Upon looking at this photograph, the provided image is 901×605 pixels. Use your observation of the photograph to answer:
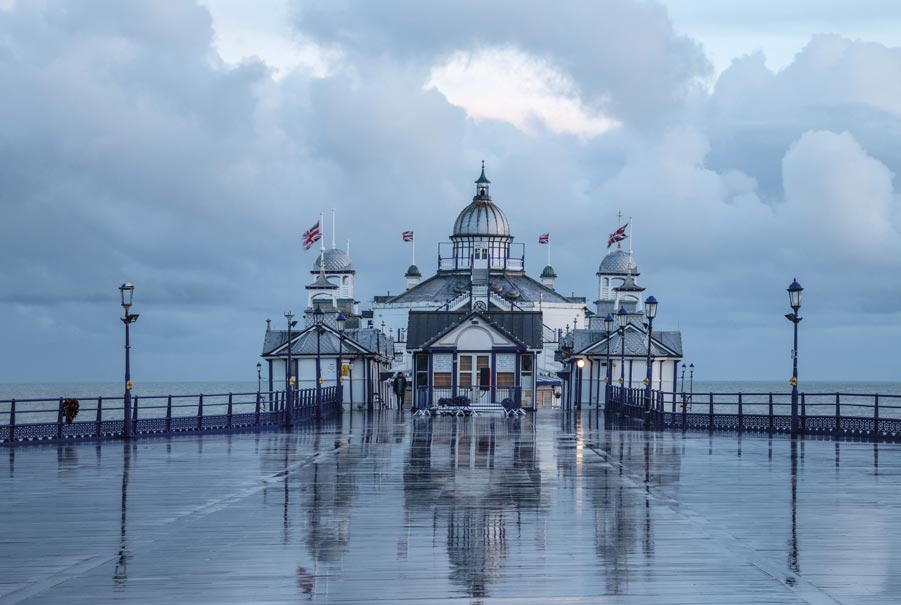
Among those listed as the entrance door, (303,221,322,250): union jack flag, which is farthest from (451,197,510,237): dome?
the entrance door

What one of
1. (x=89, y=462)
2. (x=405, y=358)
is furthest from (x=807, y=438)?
(x=405, y=358)

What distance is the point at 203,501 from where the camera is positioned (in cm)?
1902

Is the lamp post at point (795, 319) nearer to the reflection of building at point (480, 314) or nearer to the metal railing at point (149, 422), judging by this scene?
the metal railing at point (149, 422)

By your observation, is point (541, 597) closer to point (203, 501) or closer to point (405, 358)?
point (203, 501)

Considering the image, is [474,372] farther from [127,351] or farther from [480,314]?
[127,351]

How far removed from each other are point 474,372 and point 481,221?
68162 millimetres

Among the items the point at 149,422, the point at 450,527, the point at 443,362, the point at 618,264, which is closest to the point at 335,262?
the point at 618,264

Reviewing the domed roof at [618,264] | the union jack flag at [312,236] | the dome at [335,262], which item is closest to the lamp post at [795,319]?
the union jack flag at [312,236]

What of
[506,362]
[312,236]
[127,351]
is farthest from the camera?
[312,236]

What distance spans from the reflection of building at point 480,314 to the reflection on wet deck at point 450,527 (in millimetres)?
35436

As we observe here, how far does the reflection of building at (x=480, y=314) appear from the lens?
65.1 metres

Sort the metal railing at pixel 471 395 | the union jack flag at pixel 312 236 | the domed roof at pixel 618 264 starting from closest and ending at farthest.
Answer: the metal railing at pixel 471 395 < the union jack flag at pixel 312 236 < the domed roof at pixel 618 264

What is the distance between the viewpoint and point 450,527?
1590cm

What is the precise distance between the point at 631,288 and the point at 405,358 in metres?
22.0
